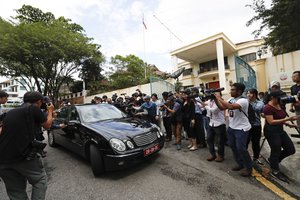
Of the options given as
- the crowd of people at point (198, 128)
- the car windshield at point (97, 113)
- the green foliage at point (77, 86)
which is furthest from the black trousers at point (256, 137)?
the green foliage at point (77, 86)

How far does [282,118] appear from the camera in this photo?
9.84 feet

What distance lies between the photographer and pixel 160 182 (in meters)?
3.17

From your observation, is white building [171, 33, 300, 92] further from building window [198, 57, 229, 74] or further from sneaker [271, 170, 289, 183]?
sneaker [271, 170, 289, 183]

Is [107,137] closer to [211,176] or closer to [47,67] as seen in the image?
[211,176]

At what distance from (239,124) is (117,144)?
7.22 feet

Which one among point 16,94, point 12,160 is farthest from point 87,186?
point 16,94

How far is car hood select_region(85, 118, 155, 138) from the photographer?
357 cm

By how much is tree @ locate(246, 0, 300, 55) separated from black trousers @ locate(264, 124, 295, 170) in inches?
337

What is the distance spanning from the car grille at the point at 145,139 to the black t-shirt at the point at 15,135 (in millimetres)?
1871

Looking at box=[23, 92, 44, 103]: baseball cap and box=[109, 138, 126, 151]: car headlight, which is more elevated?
box=[23, 92, 44, 103]: baseball cap

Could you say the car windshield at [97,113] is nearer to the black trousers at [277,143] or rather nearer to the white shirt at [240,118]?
the white shirt at [240,118]

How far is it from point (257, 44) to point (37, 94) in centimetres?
2298

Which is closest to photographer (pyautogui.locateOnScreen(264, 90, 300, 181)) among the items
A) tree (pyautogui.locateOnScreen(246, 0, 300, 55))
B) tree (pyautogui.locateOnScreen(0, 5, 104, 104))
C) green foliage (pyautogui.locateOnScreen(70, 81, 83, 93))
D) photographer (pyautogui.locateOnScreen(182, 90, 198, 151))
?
photographer (pyautogui.locateOnScreen(182, 90, 198, 151))

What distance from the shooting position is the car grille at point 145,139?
3.58 metres
